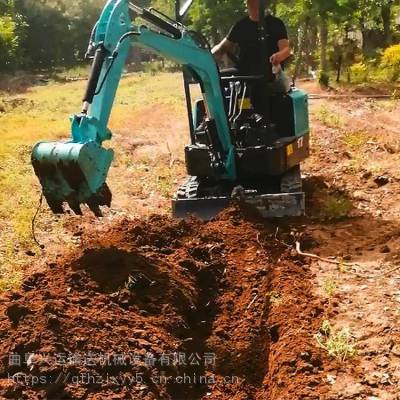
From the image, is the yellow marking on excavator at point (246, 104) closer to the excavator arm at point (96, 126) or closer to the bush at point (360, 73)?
the excavator arm at point (96, 126)

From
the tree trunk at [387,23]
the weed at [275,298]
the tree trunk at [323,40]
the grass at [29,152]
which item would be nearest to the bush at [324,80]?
the tree trunk at [323,40]

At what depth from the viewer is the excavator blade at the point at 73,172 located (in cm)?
541

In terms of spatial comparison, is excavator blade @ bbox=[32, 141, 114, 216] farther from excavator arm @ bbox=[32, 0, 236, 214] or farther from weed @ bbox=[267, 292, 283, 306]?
weed @ bbox=[267, 292, 283, 306]

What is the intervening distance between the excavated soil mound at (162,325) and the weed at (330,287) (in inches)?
6.5

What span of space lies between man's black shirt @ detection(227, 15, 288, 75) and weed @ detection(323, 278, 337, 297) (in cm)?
295

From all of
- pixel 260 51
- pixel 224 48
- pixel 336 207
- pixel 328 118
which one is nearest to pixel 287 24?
pixel 328 118

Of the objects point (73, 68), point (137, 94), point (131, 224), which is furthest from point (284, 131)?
point (73, 68)

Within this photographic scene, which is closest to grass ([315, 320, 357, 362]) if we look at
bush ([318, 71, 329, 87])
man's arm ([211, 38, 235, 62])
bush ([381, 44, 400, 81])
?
man's arm ([211, 38, 235, 62])

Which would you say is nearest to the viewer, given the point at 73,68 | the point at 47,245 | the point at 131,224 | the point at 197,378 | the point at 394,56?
the point at 197,378

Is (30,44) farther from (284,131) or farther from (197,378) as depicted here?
(197,378)

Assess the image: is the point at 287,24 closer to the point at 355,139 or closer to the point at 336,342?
the point at 355,139

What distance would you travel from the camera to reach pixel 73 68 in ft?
168

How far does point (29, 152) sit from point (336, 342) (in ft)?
33.5

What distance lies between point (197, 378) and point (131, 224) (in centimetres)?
288
